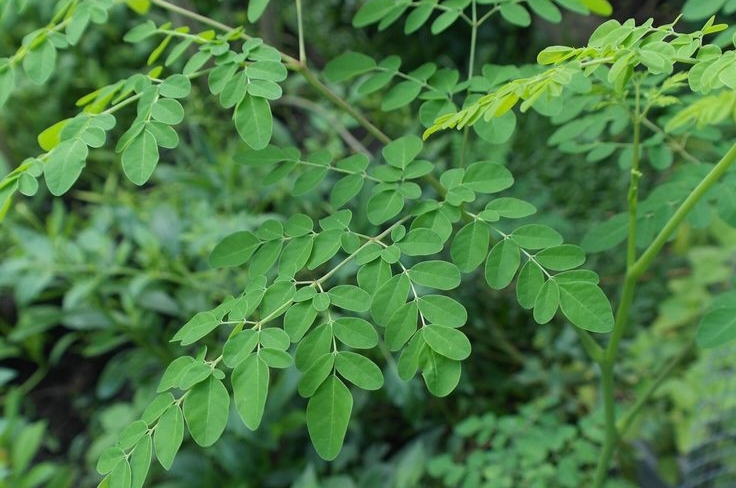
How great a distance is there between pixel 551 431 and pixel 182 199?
1353 mm

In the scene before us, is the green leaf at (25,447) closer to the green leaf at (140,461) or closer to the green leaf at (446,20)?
the green leaf at (140,461)

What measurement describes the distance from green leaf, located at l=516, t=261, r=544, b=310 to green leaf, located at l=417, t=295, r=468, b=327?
7 cm

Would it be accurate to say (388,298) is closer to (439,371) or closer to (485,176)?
(439,371)

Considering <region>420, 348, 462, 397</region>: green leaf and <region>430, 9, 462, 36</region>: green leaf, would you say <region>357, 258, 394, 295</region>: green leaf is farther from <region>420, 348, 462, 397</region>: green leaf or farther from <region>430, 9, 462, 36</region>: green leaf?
<region>430, 9, 462, 36</region>: green leaf

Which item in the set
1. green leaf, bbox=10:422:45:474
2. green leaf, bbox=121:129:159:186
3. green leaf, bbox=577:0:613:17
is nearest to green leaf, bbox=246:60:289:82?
green leaf, bbox=121:129:159:186

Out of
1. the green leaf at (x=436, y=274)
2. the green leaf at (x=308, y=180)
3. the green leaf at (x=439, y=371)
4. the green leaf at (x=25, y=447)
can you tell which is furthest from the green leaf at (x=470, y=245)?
the green leaf at (x=25, y=447)

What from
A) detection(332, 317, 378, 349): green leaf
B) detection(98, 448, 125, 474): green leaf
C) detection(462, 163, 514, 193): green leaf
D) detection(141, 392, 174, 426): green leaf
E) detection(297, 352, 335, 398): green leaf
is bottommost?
detection(98, 448, 125, 474): green leaf

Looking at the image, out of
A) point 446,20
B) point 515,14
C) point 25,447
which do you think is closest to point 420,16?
point 446,20

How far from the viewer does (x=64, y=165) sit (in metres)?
0.76

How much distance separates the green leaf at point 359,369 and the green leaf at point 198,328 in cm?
14

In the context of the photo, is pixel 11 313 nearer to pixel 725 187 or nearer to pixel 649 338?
pixel 649 338

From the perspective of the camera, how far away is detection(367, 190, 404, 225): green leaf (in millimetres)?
862

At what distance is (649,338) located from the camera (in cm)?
196

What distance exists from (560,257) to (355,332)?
243 millimetres
